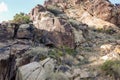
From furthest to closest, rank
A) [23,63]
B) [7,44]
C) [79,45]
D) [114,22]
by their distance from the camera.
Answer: [114,22] → [79,45] → [7,44] → [23,63]

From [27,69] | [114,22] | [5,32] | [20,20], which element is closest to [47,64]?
[27,69]

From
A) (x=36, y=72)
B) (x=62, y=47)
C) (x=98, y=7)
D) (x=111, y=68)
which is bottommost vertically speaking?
(x=111, y=68)

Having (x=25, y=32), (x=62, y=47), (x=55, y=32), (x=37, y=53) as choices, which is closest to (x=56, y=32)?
(x=55, y=32)

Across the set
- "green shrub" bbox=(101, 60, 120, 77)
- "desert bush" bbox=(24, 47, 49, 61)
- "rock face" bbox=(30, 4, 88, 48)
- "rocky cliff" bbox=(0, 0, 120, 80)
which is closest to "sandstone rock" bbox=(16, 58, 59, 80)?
"rocky cliff" bbox=(0, 0, 120, 80)

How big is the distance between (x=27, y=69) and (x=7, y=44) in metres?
4.41

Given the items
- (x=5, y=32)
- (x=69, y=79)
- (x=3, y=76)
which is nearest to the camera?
(x=3, y=76)

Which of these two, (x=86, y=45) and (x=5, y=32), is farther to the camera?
(x=86, y=45)

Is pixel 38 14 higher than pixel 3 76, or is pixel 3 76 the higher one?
pixel 38 14

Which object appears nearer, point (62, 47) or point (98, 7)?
point (62, 47)

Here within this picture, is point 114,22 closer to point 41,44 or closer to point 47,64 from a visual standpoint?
point 41,44

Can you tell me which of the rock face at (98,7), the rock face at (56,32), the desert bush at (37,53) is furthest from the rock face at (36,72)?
the rock face at (98,7)

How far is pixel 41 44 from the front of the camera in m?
23.4

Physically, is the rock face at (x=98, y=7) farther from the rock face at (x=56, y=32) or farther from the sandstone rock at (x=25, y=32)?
the sandstone rock at (x=25, y=32)

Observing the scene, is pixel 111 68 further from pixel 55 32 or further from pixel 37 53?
pixel 55 32
